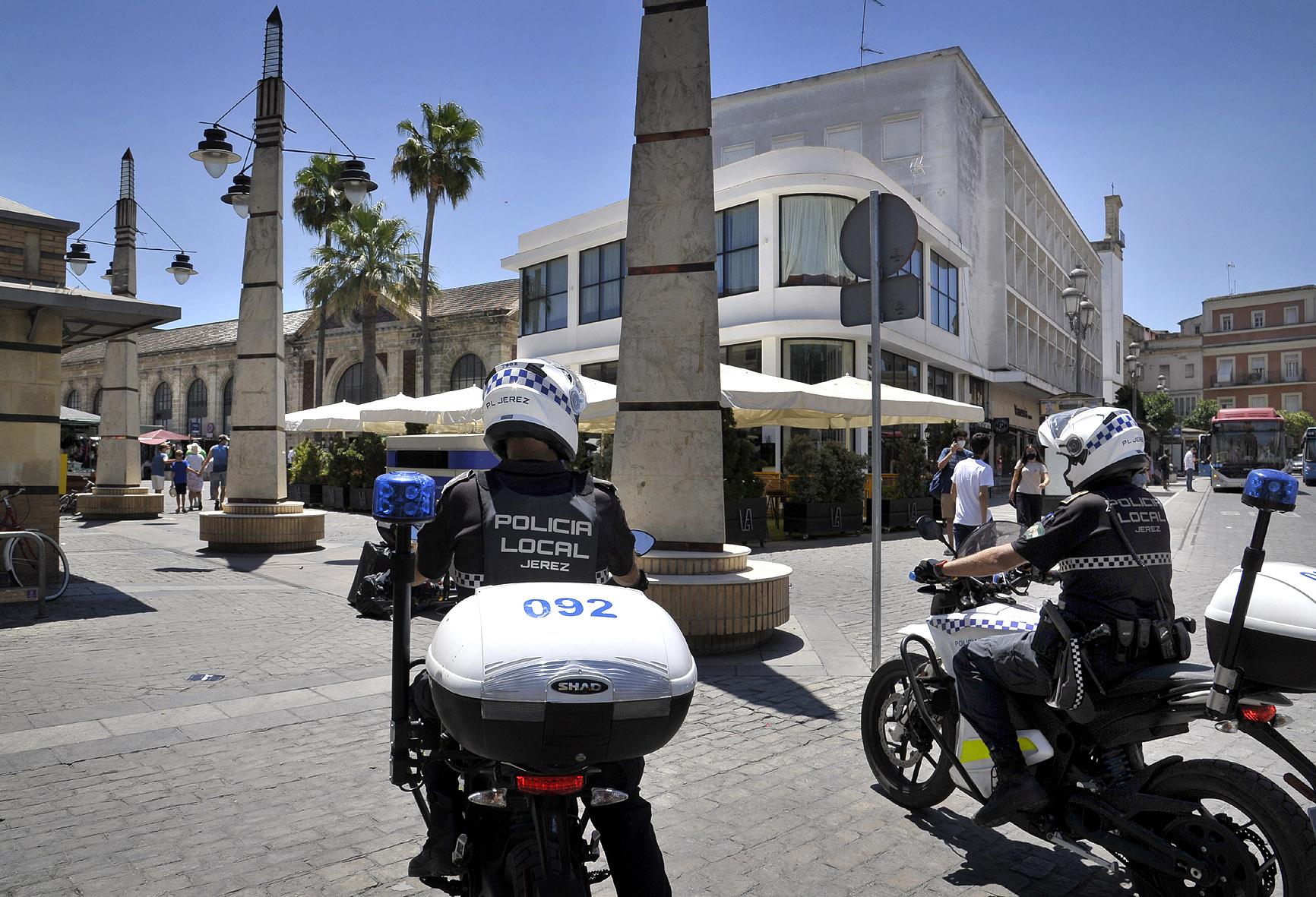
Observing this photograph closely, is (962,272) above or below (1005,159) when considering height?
below

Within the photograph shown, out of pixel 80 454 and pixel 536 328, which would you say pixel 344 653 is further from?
pixel 80 454

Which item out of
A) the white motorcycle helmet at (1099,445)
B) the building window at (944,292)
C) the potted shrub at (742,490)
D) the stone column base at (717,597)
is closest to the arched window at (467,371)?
the building window at (944,292)

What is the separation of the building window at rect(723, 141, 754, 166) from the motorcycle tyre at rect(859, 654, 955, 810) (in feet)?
120

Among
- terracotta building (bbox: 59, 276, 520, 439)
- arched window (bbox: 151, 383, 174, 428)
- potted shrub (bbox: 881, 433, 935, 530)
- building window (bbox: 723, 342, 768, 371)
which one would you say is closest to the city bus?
building window (bbox: 723, 342, 768, 371)

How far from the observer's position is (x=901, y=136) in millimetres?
34719

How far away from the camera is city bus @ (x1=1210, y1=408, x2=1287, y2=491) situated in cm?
3875

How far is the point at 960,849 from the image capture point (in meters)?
3.47

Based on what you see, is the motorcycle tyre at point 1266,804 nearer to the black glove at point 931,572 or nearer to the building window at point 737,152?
the black glove at point 931,572

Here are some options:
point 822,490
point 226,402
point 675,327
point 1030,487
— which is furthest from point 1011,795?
point 226,402

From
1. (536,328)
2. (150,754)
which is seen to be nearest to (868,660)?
(150,754)

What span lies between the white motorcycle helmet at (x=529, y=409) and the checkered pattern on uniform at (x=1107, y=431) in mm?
1770

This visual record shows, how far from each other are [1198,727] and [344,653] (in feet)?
17.9

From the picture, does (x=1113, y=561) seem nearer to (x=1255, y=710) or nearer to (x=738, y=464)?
(x=1255, y=710)

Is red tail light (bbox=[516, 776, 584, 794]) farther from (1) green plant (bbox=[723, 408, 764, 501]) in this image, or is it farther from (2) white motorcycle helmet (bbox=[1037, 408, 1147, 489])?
(1) green plant (bbox=[723, 408, 764, 501])
